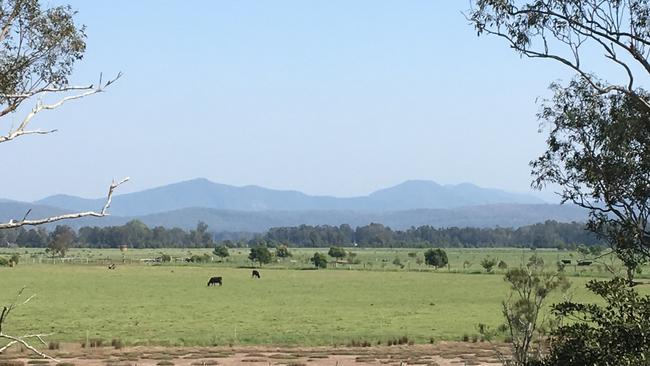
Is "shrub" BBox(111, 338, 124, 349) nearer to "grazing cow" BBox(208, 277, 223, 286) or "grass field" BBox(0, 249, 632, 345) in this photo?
"grass field" BBox(0, 249, 632, 345)

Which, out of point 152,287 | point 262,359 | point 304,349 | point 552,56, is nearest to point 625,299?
point 552,56

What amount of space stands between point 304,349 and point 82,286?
172 ft

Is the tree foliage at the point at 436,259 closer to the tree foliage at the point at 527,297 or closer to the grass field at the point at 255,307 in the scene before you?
the grass field at the point at 255,307

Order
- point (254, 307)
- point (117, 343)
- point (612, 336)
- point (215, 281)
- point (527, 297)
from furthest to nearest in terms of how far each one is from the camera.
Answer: point (215, 281) < point (254, 307) < point (117, 343) < point (527, 297) < point (612, 336)

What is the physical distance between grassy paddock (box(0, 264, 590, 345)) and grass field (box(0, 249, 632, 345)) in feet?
0.21

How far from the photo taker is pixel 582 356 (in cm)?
1430

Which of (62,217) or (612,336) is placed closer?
(62,217)

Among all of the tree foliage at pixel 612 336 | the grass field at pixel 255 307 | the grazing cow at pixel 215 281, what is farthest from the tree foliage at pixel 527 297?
the grazing cow at pixel 215 281

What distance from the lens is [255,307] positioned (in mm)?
66312

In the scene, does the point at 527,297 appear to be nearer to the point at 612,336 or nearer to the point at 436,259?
the point at 612,336

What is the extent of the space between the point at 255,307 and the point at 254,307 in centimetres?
10

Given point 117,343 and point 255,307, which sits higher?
point 255,307

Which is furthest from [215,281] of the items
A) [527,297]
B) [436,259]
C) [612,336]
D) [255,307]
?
[612,336]

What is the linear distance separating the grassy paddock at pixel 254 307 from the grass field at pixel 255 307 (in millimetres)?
64
